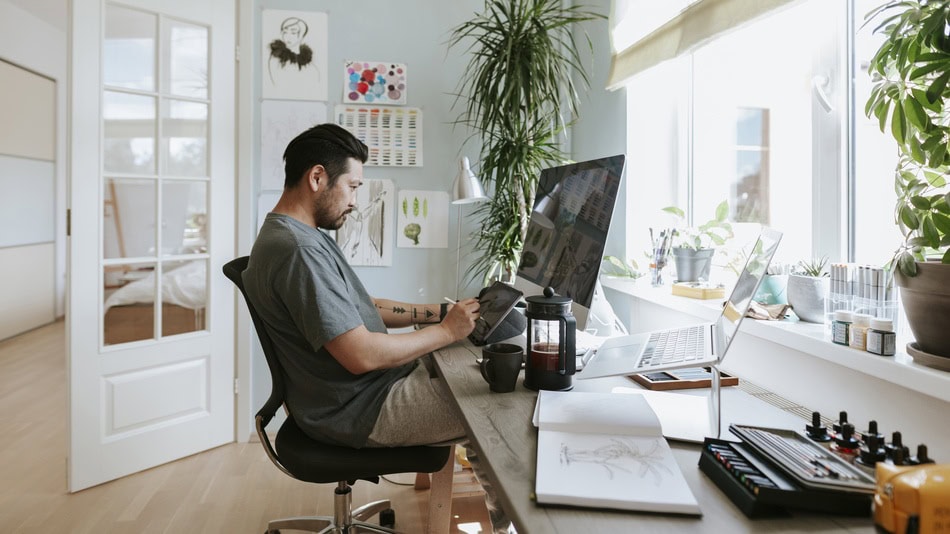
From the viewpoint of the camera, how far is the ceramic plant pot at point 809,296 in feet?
5.58

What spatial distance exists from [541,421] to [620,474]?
0.71ft

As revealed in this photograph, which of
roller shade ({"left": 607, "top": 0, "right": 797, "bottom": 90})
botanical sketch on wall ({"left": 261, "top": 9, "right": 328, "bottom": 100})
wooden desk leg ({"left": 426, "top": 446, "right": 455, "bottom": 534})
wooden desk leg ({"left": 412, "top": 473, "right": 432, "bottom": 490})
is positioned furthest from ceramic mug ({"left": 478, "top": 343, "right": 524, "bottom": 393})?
botanical sketch on wall ({"left": 261, "top": 9, "right": 328, "bottom": 100})

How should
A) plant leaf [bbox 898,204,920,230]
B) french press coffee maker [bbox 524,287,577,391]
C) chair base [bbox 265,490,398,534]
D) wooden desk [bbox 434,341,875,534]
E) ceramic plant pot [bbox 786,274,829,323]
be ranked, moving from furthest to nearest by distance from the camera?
chair base [bbox 265,490,398,534] → ceramic plant pot [bbox 786,274,829,323] → french press coffee maker [bbox 524,287,577,391] → plant leaf [bbox 898,204,920,230] → wooden desk [bbox 434,341,875,534]

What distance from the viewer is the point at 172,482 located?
9.06 feet

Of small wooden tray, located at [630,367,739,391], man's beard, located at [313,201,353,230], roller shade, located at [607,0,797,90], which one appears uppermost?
roller shade, located at [607,0,797,90]

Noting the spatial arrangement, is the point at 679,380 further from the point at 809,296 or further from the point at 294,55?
the point at 294,55

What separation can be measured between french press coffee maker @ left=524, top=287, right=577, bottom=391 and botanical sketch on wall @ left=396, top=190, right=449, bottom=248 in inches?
83.9

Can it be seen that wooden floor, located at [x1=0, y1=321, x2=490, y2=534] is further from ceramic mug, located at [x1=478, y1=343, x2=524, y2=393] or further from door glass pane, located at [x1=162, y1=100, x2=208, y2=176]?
door glass pane, located at [x1=162, y1=100, x2=208, y2=176]

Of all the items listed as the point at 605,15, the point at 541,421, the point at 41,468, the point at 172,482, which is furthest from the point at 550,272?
the point at 41,468

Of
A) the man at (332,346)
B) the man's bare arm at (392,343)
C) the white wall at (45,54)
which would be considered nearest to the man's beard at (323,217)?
the man at (332,346)

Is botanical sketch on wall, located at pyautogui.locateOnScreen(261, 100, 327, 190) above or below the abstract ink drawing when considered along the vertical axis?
below

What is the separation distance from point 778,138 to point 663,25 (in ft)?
1.99

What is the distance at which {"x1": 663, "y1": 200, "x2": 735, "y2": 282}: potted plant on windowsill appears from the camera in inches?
92.9

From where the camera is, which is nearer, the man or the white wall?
the man
